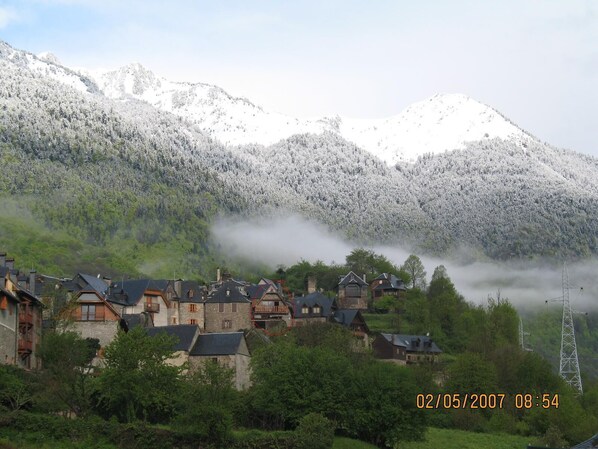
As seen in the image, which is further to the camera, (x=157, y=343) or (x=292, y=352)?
(x=292, y=352)

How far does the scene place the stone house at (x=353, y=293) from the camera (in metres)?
144

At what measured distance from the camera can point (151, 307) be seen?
337 ft

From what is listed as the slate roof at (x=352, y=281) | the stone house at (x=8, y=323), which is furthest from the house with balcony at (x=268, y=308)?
the stone house at (x=8, y=323)

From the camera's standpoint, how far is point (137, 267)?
192 meters

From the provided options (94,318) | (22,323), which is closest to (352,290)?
(94,318)

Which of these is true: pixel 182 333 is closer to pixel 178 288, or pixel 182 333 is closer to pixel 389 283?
pixel 178 288

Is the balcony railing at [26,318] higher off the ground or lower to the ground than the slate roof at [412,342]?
higher

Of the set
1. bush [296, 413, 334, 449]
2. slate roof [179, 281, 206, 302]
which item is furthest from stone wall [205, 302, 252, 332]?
bush [296, 413, 334, 449]

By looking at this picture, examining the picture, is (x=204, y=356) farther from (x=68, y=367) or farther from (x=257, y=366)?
(x=68, y=367)

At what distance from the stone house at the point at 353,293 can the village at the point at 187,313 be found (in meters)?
0.15

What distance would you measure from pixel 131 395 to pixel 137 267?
129404 millimetres

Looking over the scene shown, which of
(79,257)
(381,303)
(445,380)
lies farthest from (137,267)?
(445,380)

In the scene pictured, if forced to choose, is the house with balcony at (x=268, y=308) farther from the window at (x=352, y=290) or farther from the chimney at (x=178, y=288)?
the window at (x=352, y=290)

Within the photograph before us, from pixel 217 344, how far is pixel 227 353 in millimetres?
2041
